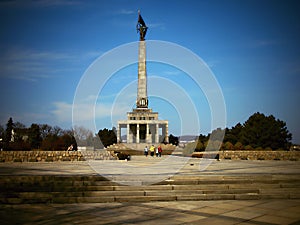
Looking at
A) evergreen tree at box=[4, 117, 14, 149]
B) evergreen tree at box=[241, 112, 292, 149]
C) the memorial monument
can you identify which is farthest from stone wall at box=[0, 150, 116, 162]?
evergreen tree at box=[4, 117, 14, 149]

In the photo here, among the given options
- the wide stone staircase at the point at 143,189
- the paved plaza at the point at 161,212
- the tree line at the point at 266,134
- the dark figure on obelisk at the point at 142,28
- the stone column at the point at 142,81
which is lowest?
the paved plaza at the point at 161,212

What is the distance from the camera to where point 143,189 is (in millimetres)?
9125

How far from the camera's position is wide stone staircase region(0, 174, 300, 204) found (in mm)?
8641

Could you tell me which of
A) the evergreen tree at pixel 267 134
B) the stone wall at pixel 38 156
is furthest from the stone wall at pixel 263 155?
the evergreen tree at pixel 267 134

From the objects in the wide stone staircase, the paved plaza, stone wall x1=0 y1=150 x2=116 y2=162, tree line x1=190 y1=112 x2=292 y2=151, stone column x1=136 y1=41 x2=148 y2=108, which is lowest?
the paved plaza

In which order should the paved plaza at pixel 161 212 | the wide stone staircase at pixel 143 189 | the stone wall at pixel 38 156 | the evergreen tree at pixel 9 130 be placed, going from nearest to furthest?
the paved plaza at pixel 161 212 < the wide stone staircase at pixel 143 189 < the stone wall at pixel 38 156 < the evergreen tree at pixel 9 130

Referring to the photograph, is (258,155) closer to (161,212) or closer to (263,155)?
(263,155)

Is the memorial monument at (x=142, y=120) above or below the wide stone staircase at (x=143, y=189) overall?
above

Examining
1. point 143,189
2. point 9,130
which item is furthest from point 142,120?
point 143,189

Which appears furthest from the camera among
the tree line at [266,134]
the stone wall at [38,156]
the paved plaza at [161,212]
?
the tree line at [266,134]

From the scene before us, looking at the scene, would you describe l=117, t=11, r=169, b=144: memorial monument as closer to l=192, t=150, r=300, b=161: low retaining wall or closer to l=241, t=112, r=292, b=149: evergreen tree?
l=241, t=112, r=292, b=149: evergreen tree

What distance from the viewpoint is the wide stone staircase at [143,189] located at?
8.64 meters

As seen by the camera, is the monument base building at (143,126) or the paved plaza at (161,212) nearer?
the paved plaza at (161,212)

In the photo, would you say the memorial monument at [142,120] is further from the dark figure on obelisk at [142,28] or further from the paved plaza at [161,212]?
the paved plaza at [161,212]
